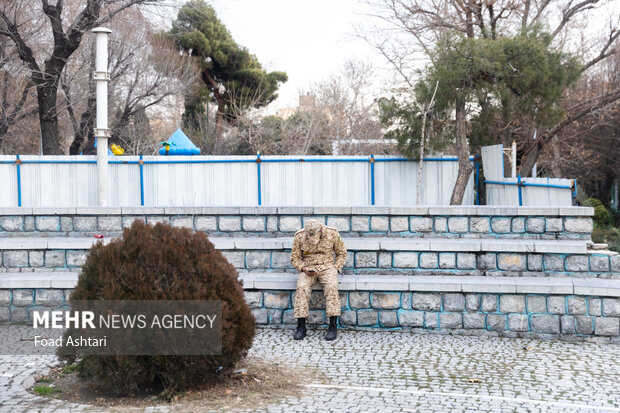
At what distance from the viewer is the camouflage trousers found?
27.6 ft

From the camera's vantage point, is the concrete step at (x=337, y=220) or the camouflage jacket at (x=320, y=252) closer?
the camouflage jacket at (x=320, y=252)

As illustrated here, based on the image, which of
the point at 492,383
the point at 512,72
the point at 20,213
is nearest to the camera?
the point at 492,383

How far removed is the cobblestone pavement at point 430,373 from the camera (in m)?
5.79

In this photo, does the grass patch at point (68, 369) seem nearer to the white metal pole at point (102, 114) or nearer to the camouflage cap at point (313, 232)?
the camouflage cap at point (313, 232)

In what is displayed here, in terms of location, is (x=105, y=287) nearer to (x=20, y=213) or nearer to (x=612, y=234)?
(x=20, y=213)

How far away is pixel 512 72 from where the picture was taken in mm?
17250

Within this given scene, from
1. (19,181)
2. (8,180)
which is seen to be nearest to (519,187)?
(19,181)

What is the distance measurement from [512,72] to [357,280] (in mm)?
10346

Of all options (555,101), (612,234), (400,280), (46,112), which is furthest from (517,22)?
(400,280)

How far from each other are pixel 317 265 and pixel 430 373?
7.50 ft

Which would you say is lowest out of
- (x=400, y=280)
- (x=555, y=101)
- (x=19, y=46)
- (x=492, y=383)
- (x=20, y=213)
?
(x=492, y=383)

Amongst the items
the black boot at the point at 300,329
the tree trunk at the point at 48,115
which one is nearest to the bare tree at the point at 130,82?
the tree trunk at the point at 48,115

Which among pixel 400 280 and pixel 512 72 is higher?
pixel 512 72

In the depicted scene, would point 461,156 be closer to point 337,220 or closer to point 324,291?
point 337,220
